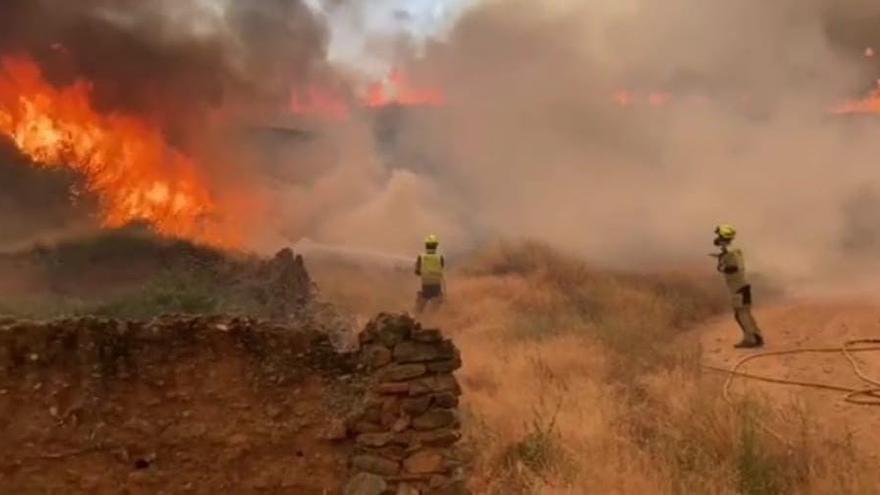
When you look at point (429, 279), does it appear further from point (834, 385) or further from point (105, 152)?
point (105, 152)

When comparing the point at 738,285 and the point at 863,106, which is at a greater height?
the point at 863,106

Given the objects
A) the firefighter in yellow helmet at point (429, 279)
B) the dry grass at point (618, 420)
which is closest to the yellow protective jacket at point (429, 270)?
the firefighter in yellow helmet at point (429, 279)

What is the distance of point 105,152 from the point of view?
1883 centimetres

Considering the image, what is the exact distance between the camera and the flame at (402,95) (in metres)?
31.2

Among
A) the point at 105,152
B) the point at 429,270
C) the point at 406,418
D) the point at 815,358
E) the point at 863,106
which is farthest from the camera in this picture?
the point at 863,106

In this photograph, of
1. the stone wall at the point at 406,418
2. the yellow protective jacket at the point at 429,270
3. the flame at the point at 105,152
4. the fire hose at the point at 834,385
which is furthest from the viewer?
the flame at the point at 105,152

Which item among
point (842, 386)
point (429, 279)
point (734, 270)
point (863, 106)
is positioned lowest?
point (842, 386)

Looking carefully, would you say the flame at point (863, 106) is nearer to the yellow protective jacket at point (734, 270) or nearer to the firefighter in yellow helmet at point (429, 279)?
the yellow protective jacket at point (734, 270)

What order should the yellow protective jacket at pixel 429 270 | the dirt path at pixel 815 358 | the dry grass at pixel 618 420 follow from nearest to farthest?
1. the dry grass at pixel 618 420
2. the dirt path at pixel 815 358
3. the yellow protective jacket at pixel 429 270

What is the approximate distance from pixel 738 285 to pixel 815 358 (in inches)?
54.9

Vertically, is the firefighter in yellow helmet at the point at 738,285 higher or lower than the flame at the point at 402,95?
lower

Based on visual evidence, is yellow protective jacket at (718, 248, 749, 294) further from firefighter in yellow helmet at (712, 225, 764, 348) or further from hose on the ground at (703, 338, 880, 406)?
hose on the ground at (703, 338, 880, 406)

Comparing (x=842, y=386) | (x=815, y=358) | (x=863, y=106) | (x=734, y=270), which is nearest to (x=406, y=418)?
(x=842, y=386)

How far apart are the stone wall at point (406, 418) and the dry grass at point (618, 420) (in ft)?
5.29
